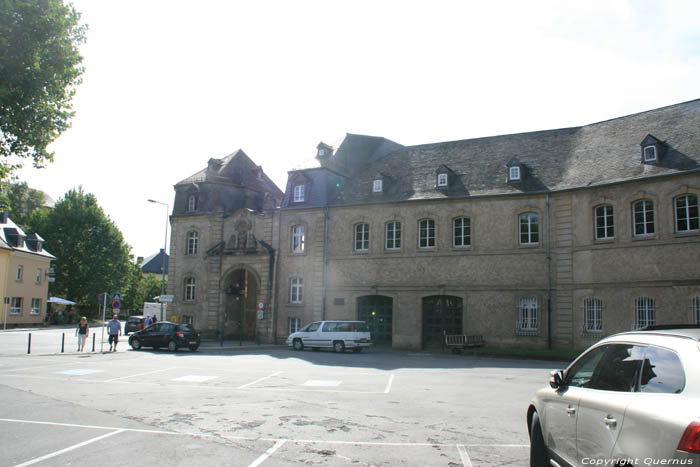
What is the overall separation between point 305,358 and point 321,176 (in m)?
14.9

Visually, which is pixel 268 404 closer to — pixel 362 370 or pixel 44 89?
pixel 362 370

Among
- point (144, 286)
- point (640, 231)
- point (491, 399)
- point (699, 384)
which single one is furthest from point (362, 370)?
point (144, 286)

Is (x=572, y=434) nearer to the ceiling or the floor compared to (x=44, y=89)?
nearer to the floor

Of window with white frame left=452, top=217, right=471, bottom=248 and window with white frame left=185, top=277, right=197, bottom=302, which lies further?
window with white frame left=185, top=277, right=197, bottom=302

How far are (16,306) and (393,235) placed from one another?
4066 cm

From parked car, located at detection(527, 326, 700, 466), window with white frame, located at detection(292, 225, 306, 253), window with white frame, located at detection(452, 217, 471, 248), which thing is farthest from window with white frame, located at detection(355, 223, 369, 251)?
parked car, located at detection(527, 326, 700, 466)

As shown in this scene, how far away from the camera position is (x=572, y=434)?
5320 millimetres

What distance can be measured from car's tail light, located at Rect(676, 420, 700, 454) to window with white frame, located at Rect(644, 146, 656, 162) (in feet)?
86.0

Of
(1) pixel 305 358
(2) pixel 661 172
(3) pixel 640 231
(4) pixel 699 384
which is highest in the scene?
(2) pixel 661 172

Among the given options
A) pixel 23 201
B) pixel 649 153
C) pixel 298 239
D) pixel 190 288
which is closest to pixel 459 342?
pixel 649 153

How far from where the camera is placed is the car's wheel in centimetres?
624

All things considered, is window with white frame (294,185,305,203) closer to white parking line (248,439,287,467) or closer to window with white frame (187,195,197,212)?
window with white frame (187,195,197,212)

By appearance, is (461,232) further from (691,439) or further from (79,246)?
(79,246)

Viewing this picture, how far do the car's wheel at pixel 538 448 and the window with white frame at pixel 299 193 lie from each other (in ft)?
106
